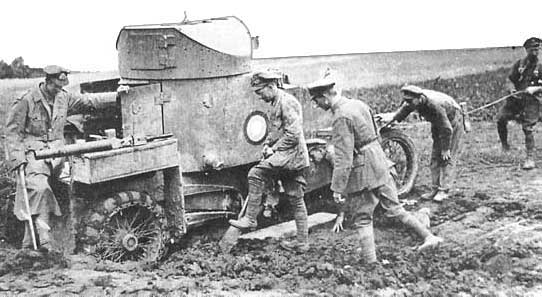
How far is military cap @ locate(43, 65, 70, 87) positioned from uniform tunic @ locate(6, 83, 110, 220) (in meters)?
0.18

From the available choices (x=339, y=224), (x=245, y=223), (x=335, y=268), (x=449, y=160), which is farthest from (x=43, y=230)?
(x=449, y=160)

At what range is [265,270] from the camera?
6.34 metres

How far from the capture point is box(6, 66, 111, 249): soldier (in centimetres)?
677

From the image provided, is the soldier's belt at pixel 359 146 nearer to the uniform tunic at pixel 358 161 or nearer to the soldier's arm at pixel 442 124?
the uniform tunic at pixel 358 161

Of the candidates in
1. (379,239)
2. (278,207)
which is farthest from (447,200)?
(278,207)

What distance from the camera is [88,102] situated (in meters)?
7.71

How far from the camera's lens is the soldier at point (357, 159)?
623 centimetres

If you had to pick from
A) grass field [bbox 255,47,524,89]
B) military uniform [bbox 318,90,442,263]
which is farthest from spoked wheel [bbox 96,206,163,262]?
grass field [bbox 255,47,524,89]

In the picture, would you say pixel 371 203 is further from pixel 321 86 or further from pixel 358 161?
pixel 321 86

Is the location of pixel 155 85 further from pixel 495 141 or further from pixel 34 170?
pixel 495 141

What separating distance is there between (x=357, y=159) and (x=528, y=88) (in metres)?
4.82

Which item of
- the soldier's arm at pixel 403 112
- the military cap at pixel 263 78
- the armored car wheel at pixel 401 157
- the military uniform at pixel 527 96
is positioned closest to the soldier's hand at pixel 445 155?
the armored car wheel at pixel 401 157

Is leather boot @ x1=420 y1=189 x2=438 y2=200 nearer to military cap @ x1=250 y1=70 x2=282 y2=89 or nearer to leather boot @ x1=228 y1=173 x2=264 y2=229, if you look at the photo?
leather boot @ x1=228 y1=173 x2=264 y2=229

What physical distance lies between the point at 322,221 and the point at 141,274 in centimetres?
283
